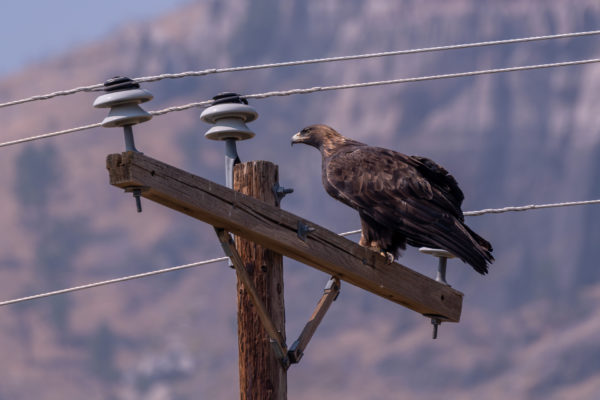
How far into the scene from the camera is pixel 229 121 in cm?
964

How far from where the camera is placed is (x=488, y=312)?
19562 cm

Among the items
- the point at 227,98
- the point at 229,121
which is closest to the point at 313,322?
the point at 229,121

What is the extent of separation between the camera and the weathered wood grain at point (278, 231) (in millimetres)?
7781

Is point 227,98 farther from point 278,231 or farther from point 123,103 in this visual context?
point 278,231

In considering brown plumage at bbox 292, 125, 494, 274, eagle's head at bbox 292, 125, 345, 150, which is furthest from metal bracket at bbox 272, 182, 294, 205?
eagle's head at bbox 292, 125, 345, 150

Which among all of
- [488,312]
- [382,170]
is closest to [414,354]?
[488,312]

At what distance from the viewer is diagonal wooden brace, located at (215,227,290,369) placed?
8.56m

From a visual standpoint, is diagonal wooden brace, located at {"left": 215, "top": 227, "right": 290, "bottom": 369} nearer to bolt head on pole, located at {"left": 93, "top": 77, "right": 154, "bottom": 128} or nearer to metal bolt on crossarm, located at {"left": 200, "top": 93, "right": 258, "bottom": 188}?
bolt head on pole, located at {"left": 93, "top": 77, "right": 154, "bottom": 128}

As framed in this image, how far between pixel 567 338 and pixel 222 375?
4973 centimetres

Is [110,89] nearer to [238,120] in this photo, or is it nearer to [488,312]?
[238,120]

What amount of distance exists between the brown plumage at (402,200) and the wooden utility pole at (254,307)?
1513 mm

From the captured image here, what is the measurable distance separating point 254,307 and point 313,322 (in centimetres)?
42

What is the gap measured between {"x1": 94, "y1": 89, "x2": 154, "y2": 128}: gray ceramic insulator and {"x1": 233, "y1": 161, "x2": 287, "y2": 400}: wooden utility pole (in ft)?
2.95

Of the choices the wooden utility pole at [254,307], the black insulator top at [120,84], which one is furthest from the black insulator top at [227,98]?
the black insulator top at [120,84]
